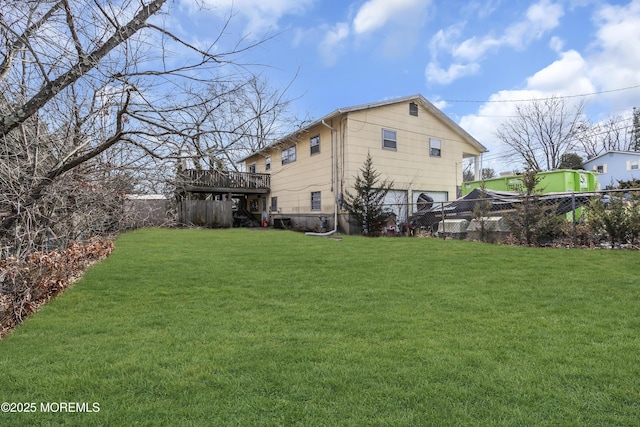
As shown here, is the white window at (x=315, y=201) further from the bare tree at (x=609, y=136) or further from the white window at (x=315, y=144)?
the bare tree at (x=609, y=136)

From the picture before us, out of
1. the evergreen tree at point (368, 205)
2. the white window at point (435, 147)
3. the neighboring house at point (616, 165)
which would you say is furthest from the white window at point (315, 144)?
the neighboring house at point (616, 165)

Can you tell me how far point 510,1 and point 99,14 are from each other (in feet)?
32.9

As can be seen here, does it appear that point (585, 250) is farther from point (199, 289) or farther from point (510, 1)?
point (199, 289)

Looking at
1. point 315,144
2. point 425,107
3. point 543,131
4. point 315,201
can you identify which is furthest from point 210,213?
point 543,131

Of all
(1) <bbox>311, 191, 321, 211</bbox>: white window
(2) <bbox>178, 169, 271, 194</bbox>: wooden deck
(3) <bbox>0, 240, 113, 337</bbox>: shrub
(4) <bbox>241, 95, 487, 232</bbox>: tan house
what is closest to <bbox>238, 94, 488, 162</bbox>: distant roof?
(4) <bbox>241, 95, 487, 232</bbox>: tan house

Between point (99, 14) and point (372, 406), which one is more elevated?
point (99, 14)

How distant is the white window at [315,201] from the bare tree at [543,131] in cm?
1942

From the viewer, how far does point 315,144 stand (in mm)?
15195

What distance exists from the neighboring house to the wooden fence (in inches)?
1022

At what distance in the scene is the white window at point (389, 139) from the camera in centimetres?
1430

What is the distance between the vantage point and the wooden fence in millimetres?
16875

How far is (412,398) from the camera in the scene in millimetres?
2172

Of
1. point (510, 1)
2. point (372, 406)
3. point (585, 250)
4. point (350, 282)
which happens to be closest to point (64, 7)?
point (372, 406)

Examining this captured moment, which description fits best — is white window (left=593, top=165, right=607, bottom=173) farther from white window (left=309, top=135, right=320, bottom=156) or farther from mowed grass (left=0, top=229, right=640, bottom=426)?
mowed grass (left=0, top=229, right=640, bottom=426)
